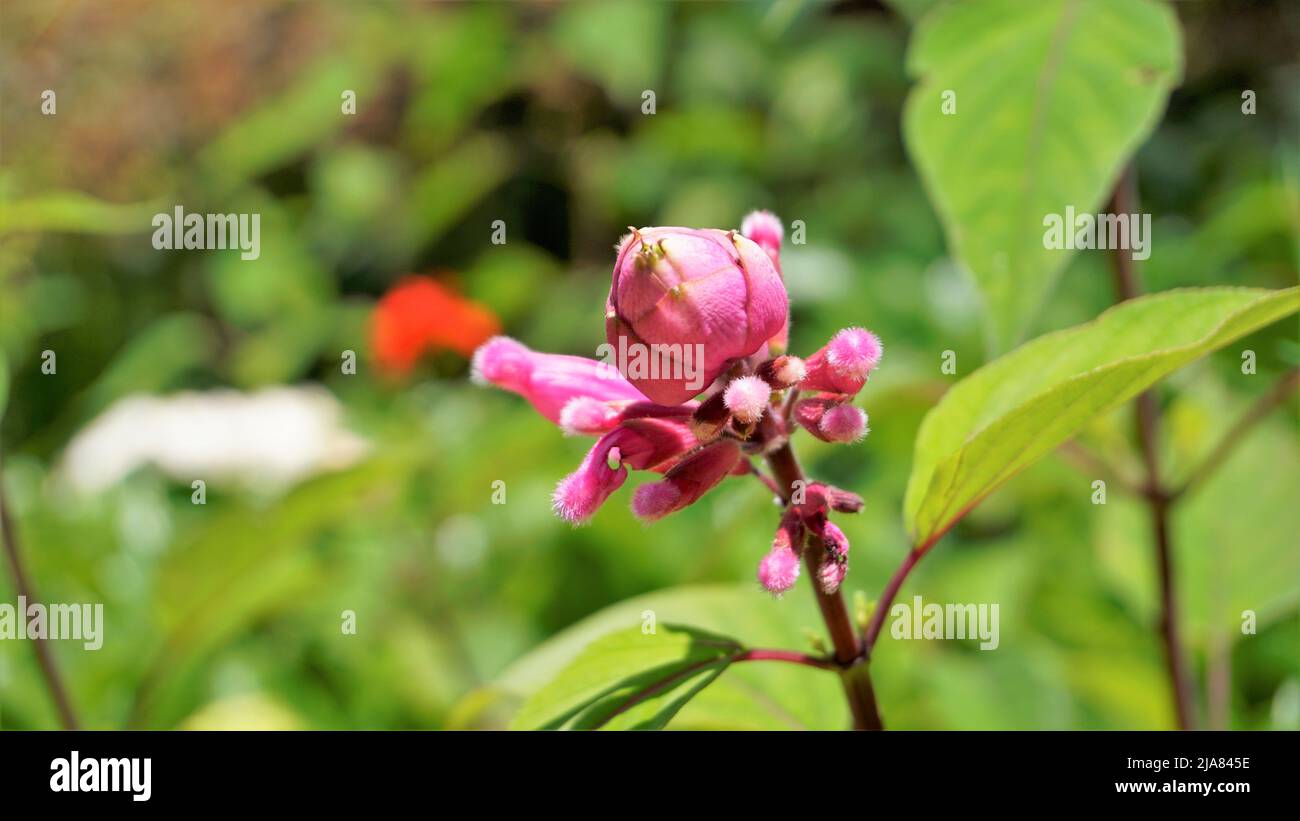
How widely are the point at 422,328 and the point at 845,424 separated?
1.65 meters

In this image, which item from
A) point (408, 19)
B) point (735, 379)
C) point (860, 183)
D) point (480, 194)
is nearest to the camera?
point (735, 379)

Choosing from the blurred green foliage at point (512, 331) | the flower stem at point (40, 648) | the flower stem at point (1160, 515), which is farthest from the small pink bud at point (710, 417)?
the flower stem at point (40, 648)

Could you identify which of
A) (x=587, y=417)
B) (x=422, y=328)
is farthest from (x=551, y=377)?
(x=422, y=328)

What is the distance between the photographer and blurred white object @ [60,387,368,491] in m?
1.89

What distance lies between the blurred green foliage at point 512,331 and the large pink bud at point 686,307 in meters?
0.24

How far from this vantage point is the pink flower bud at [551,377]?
20.1 inches

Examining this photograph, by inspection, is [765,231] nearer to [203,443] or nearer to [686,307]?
[686,307]

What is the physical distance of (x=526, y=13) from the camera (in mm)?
3354

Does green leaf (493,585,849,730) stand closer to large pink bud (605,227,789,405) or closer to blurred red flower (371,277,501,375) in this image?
large pink bud (605,227,789,405)

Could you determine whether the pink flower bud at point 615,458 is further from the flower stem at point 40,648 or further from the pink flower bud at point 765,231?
the flower stem at point 40,648
